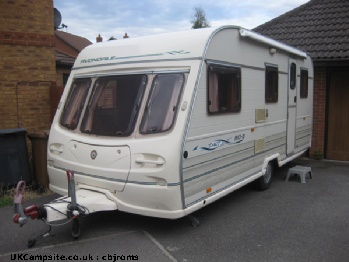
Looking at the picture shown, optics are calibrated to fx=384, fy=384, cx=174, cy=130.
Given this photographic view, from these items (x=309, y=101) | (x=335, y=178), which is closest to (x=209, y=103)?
(x=335, y=178)

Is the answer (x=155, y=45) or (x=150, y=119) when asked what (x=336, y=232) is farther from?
(x=155, y=45)

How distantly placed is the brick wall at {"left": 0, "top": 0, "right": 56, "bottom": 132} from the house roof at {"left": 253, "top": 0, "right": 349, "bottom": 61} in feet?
20.2

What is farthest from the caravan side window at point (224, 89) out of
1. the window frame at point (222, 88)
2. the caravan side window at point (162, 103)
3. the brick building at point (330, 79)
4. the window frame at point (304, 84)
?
the brick building at point (330, 79)

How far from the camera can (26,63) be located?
7820 millimetres

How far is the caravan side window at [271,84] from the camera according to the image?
6.61m

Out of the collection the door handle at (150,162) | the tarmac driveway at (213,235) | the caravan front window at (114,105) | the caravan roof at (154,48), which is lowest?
the tarmac driveway at (213,235)

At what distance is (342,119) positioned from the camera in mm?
9484

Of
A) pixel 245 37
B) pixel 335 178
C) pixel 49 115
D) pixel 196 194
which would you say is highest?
pixel 245 37

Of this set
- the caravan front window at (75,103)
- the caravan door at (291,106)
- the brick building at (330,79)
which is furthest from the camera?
the brick building at (330,79)

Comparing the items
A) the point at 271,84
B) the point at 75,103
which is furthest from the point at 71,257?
the point at 271,84

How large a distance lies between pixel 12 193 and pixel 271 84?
481 centimetres

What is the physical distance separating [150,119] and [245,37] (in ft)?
7.11

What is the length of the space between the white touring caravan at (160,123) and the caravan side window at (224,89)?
0.04ft

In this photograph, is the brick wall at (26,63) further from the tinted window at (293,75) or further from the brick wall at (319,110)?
the brick wall at (319,110)
